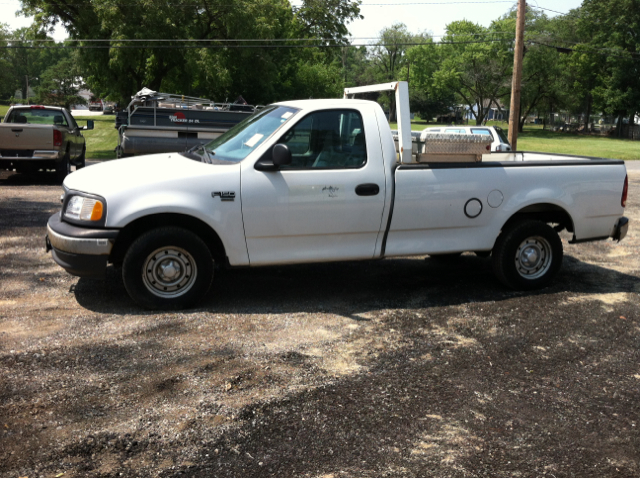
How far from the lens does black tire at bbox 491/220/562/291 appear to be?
6879mm

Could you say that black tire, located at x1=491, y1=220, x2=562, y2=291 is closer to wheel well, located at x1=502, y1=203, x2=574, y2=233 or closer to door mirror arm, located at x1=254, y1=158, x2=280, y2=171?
wheel well, located at x1=502, y1=203, x2=574, y2=233

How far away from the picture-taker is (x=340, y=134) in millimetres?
6277

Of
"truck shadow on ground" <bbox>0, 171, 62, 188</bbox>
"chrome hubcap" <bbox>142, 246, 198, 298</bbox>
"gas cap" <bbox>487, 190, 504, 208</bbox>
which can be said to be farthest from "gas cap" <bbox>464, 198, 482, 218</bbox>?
"truck shadow on ground" <bbox>0, 171, 62, 188</bbox>

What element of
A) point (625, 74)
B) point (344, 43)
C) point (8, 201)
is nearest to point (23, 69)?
point (344, 43)

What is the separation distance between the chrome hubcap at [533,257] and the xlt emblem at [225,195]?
312cm

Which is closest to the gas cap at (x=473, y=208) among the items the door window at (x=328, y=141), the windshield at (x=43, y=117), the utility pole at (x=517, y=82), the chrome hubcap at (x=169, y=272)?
the door window at (x=328, y=141)

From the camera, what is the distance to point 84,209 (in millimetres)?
5754

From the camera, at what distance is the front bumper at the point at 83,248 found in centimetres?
566

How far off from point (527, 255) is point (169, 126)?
1207cm

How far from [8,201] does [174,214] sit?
8.00m

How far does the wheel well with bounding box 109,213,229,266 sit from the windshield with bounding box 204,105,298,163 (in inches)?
25.1

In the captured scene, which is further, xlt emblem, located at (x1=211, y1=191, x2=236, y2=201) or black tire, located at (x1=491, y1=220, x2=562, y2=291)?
black tire, located at (x1=491, y1=220, x2=562, y2=291)

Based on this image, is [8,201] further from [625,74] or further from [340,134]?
[625,74]

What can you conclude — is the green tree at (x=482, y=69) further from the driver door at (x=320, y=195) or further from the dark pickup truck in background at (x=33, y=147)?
the driver door at (x=320, y=195)
